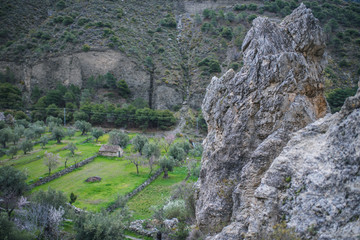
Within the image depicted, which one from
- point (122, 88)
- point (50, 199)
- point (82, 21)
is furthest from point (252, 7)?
point (50, 199)

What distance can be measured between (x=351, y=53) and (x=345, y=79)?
14.8 m

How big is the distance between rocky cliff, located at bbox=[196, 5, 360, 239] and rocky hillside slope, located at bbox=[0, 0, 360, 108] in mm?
65118

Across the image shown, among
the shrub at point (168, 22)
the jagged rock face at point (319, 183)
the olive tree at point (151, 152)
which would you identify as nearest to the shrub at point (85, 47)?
the shrub at point (168, 22)

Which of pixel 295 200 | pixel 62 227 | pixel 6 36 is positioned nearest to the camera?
pixel 295 200

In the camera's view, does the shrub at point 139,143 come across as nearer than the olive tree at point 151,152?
No

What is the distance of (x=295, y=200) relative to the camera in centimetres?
968

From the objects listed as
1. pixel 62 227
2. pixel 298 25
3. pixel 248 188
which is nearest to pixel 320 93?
pixel 298 25

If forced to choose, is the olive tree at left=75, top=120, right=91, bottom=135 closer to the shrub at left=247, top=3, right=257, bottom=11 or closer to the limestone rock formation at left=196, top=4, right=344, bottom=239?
the limestone rock formation at left=196, top=4, right=344, bottom=239

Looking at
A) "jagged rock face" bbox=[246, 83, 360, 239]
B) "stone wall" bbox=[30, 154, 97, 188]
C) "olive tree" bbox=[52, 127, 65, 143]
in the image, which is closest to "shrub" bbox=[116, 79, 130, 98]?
"olive tree" bbox=[52, 127, 65, 143]

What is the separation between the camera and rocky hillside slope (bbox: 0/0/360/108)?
85688mm

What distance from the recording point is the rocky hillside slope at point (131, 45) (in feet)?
281

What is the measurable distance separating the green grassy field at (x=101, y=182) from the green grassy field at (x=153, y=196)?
1856 millimetres

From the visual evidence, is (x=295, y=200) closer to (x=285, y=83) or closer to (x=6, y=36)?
(x=285, y=83)

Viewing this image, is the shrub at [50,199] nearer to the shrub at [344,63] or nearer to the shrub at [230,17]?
the shrub at [344,63]
